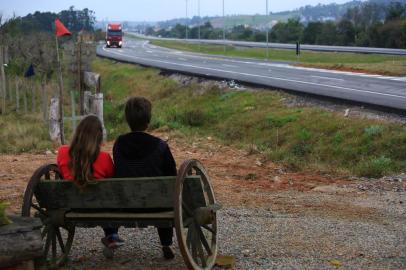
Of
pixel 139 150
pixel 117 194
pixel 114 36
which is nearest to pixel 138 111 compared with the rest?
pixel 139 150

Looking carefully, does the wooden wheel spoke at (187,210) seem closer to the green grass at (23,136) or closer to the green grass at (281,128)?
the green grass at (281,128)

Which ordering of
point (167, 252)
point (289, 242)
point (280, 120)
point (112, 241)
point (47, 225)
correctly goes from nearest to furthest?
point (47, 225) → point (112, 241) → point (167, 252) → point (289, 242) → point (280, 120)

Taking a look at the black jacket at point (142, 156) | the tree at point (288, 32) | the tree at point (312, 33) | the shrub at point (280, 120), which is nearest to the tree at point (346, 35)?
the tree at point (312, 33)

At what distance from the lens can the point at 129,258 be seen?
5805 millimetres

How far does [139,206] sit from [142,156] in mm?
424

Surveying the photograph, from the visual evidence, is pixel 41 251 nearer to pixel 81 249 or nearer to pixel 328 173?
pixel 81 249

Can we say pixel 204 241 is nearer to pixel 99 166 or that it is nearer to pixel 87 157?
pixel 99 166

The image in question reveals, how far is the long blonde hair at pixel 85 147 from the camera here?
517 centimetres

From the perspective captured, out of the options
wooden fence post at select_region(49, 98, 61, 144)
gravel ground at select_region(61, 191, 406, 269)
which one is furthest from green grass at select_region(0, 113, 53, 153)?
gravel ground at select_region(61, 191, 406, 269)

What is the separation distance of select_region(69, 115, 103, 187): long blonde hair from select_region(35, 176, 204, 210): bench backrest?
0.13m

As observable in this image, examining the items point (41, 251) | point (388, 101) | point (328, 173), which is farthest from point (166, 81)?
point (41, 251)

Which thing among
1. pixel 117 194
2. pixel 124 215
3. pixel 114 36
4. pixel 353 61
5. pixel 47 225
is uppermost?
pixel 114 36

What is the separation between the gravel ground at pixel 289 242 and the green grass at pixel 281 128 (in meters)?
4.06

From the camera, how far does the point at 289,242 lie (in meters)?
6.19
